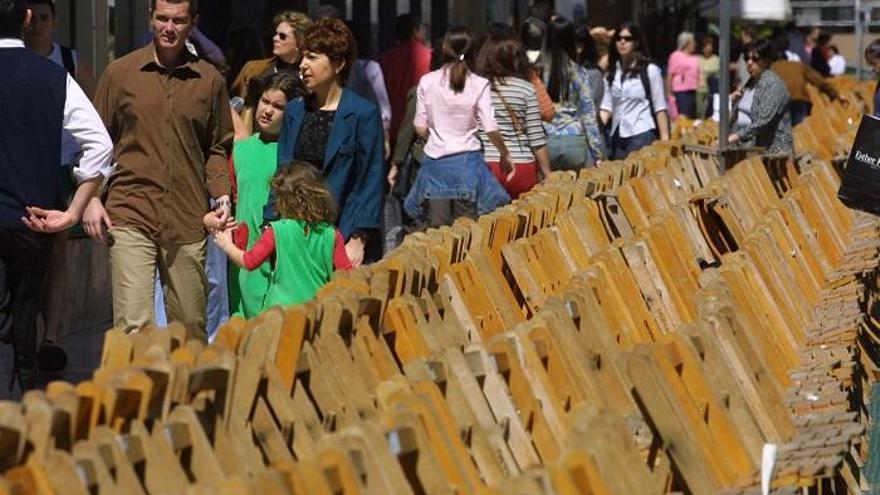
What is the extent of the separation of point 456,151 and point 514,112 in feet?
2.55

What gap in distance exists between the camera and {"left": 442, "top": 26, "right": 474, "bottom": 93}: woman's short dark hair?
13336mm

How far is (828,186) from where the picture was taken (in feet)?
49.4

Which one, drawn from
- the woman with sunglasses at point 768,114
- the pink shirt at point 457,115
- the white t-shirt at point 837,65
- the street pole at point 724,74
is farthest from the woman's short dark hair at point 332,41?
the white t-shirt at point 837,65

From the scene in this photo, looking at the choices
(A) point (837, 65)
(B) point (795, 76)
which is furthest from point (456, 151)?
(A) point (837, 65)

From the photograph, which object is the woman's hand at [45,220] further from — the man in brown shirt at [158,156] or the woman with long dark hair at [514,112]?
the woman with long dark hair at [514,112]

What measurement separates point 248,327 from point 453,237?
8.55ft

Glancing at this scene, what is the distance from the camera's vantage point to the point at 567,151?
15828 millimetres

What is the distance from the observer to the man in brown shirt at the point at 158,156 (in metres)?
9.21

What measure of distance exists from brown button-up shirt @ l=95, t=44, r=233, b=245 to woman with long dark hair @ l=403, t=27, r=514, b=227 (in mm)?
3886

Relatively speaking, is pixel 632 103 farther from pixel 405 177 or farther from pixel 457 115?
pixel 457 115

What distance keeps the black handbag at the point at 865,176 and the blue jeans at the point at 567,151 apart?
360cm

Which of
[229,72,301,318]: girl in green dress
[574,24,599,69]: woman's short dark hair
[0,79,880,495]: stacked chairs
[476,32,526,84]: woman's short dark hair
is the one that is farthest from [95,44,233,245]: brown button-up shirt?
[574,24,599,69]: woman's short dark hair

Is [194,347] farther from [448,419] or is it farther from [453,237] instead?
[453,237]

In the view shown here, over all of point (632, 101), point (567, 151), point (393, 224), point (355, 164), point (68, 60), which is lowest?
point (393, 224)
